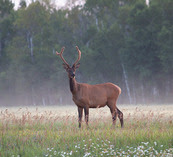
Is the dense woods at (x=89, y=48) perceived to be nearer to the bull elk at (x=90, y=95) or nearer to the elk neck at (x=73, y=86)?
the bull elk at (x=90, y=95)

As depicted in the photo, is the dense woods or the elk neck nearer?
the elk neck

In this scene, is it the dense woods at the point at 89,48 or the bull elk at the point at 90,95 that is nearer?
the bull elk at the point at 90,95

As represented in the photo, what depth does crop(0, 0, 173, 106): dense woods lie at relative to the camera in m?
38.3

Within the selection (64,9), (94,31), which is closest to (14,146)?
(94,31)

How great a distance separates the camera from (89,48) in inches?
1697

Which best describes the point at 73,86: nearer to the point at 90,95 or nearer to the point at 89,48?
the point at 90,95

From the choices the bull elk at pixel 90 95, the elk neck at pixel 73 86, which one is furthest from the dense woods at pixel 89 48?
the elk neck at pixel 73 86

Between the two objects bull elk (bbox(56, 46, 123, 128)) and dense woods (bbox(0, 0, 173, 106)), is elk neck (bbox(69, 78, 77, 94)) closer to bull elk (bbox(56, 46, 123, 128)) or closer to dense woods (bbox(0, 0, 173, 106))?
bull elk (bbox(56, 46, 123, 128))

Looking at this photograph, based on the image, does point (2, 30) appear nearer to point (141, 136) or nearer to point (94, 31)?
point (94, 31)

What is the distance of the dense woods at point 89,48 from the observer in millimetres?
38344

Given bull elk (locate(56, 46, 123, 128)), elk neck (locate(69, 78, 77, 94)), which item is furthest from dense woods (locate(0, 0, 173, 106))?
elk neck (locate(69, 78, 77, 94))

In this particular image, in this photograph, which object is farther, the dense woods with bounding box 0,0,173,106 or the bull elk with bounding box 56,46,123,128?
the dense woods with bounding box 0,0,173,106

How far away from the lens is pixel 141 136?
8.50 metres

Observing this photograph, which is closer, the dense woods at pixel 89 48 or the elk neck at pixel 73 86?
the elk neck at pixel 73 86
